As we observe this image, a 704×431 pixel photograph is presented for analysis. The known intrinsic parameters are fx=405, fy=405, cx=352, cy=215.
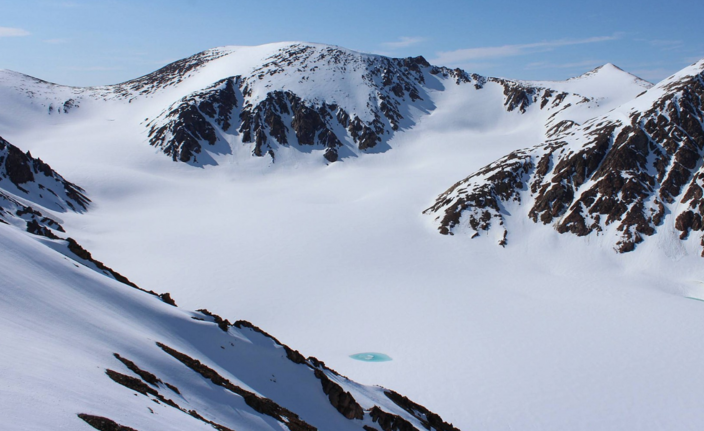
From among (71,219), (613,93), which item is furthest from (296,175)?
(613,93)

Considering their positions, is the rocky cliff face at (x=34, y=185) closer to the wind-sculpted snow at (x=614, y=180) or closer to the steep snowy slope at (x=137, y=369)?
the steep snowy slope at (x=137, y=369)

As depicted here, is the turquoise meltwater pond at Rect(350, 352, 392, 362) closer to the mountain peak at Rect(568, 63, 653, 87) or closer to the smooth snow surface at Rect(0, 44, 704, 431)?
the smooth snow surface at Rect(0, 44, 704, 431)

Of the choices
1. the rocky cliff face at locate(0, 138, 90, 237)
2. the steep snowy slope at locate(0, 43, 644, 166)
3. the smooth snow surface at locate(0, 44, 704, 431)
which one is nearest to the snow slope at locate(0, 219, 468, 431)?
the smooth snow surface at locate(0, 44, 704, 431)

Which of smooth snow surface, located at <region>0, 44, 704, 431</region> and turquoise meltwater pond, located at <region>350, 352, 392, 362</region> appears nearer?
smooth snow surface, located at <region>0, 44, 704, 431</region>

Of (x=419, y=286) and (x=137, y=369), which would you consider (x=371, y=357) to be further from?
(x=137, y=369)

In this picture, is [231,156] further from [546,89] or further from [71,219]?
[546,89]
